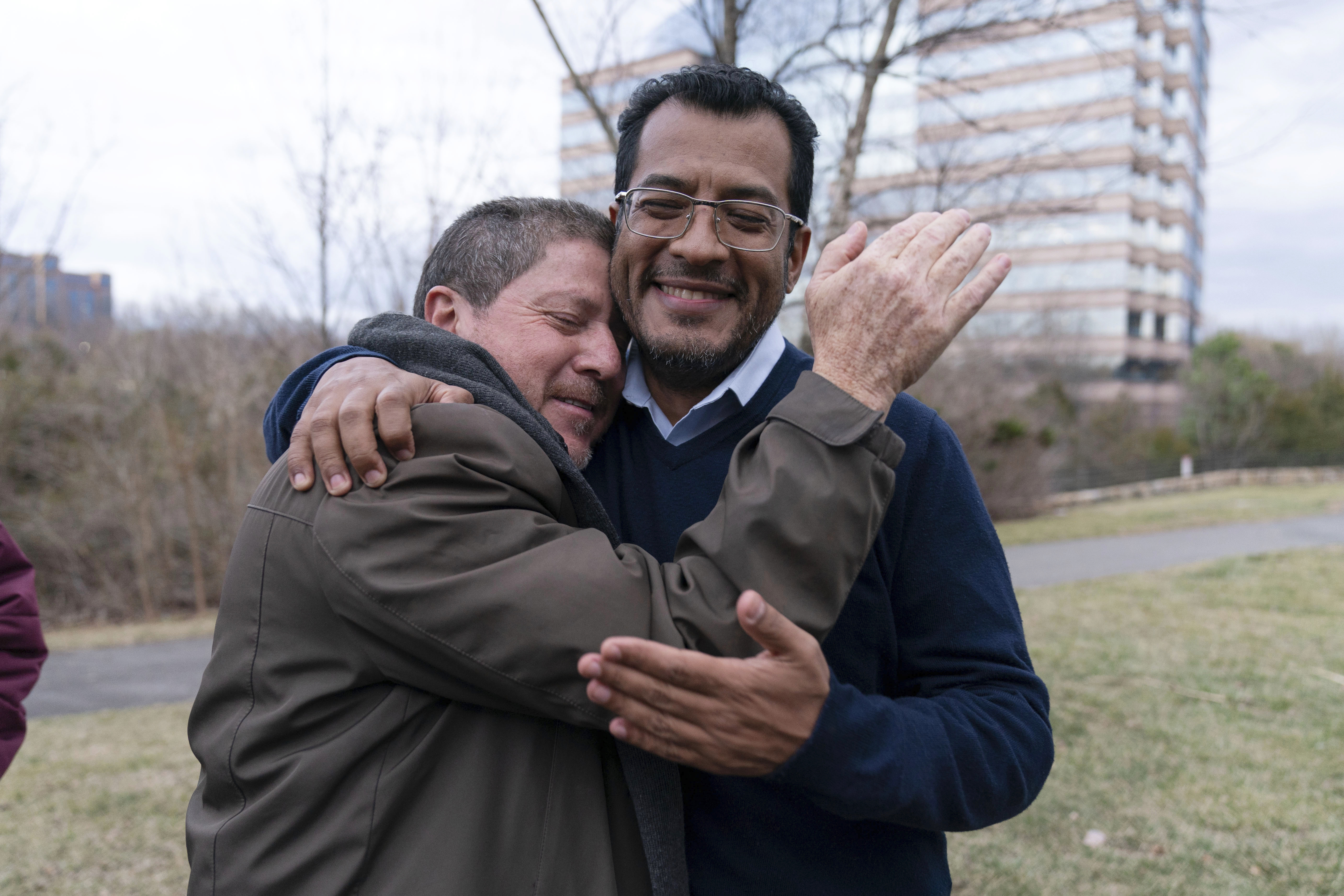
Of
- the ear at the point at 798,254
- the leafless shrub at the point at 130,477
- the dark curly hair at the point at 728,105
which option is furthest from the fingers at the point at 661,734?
the leafless shrub at the point at 130,477

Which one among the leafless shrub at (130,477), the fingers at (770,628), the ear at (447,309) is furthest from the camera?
the leafless shrub at (130,477)

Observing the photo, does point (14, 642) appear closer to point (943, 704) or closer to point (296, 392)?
point (296, 392)

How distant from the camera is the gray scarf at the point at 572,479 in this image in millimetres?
1519

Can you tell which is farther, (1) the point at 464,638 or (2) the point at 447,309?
(2) the point at 447,309

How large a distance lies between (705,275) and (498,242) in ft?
1.56

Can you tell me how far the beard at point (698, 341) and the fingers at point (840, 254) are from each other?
403 mm

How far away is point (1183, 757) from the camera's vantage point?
5.93 m

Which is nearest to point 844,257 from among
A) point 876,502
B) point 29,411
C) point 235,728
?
point 876,502

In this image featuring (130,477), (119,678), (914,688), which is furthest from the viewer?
(130,477)

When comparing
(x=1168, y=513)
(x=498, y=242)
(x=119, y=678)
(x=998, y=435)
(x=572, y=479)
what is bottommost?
(x=119, y=678)

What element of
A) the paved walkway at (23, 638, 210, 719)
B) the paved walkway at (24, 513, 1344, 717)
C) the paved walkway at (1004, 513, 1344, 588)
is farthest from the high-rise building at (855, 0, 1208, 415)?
the paved walkway at (23, 638, 210, 719)

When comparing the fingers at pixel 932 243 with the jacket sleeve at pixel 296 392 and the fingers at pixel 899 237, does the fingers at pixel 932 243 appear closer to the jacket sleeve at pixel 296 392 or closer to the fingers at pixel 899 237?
the fingers at pixel 899 237

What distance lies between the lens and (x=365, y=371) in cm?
159

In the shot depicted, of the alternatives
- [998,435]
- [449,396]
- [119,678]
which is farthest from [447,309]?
[998,435]
